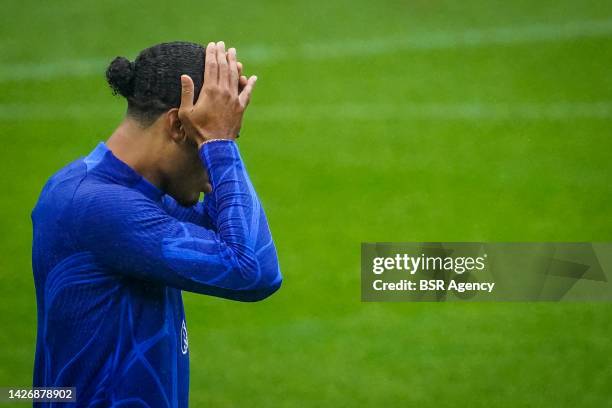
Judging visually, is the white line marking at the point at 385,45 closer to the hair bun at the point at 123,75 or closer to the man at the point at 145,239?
the hair bun at the point at 123,75

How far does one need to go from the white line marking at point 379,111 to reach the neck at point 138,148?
555 centimetres

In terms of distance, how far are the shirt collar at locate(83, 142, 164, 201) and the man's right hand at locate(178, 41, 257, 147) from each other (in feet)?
0.52

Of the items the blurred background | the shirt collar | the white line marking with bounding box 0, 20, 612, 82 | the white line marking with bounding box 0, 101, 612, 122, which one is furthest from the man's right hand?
the white line marking with bounding box 0, 20, 612, 82

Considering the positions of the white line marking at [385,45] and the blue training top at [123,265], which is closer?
the blue training top at [123,265]

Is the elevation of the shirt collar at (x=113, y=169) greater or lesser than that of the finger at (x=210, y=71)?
lesser

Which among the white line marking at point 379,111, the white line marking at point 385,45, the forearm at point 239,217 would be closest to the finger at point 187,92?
the forearm at point 239,217

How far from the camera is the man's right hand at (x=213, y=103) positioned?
2398mm

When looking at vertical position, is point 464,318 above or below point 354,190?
below

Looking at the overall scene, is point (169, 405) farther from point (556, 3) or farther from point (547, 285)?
point (556, 3)

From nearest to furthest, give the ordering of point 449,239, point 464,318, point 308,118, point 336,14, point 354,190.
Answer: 1. point 464,318
2. point 449,239
3. point 354,190
4. point 308,118
5. point 336,14

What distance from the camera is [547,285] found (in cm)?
618

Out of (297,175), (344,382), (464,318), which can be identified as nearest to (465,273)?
(464,318)

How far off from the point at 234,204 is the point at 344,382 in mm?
3205

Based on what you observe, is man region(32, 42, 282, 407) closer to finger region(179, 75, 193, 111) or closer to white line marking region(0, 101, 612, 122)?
finger region(179, 75, 193, 111)
